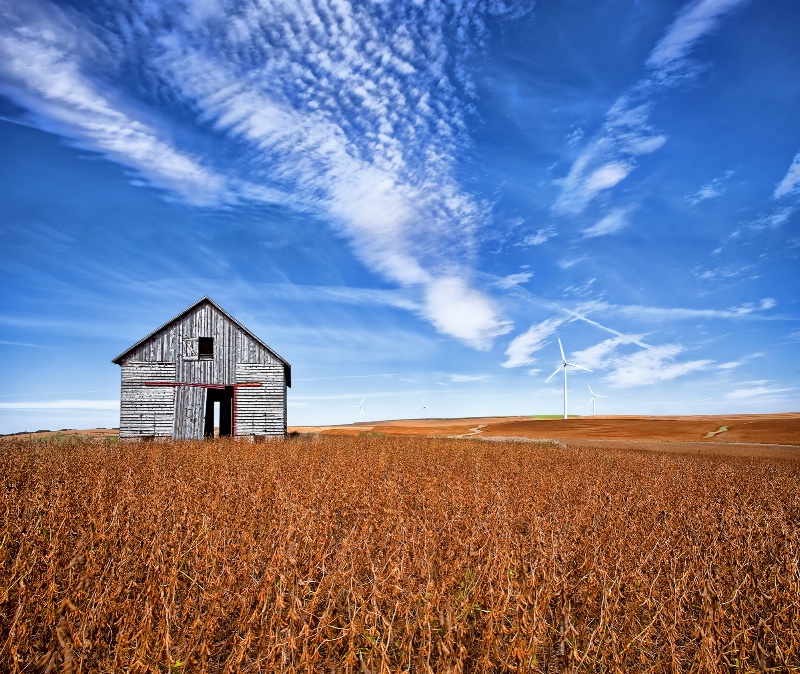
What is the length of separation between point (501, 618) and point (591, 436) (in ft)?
129

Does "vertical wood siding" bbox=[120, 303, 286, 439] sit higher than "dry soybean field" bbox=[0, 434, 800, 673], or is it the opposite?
"vertical wood siding" bbox=[120, 303, 286, 439]

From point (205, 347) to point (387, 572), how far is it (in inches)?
912

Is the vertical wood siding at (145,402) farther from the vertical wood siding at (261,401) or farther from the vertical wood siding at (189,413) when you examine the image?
the vertical wood siding at (261,401)

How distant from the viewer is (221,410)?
2975 cm

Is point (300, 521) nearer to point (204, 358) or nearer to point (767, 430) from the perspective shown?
point (204, 358)

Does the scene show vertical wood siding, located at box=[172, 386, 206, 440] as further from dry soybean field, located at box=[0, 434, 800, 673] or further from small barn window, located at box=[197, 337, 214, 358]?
dry soybean field, located at box=[0, 434, 800, 673]

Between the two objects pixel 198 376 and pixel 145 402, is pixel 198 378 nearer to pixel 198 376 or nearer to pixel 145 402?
pixel 198 376

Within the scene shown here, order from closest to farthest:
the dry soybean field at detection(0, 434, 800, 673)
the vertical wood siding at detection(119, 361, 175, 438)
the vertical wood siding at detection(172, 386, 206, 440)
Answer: the dry soybean field at detection(0, 434, 800, 673), the vertical wood siding at detection(119, 361, 175, 438), the vertical wood siding at detection(172, 386, 206, 440)

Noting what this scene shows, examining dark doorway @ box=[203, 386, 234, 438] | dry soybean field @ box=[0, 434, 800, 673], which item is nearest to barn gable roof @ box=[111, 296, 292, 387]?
dark doorway @ box=[203, 386, 234, 438]

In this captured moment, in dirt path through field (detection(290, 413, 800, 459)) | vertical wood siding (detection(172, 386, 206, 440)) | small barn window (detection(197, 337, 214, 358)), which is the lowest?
dirt path through field (detection(290, 413, 800, 459))

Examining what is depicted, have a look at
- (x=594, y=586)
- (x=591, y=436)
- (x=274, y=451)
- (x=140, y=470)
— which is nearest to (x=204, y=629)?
(x=594, y=586)

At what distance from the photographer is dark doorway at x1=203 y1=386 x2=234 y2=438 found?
25567mm

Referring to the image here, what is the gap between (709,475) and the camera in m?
13.5

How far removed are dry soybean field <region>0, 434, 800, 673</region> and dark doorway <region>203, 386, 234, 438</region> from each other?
45.3 ft
